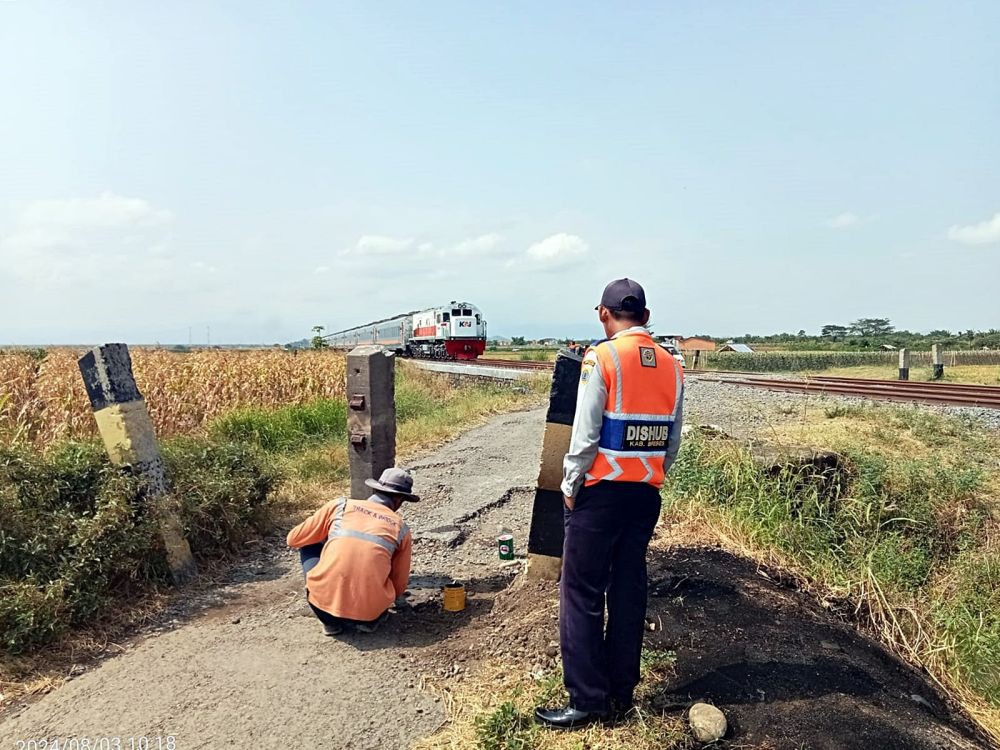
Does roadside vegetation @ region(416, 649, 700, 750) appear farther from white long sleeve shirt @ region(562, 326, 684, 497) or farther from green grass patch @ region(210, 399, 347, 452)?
green grass patch @ region(210, 399, 347, 452)

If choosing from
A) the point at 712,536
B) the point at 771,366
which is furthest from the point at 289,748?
the point at 771,366

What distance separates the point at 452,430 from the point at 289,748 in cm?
900

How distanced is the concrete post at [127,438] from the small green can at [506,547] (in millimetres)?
2478

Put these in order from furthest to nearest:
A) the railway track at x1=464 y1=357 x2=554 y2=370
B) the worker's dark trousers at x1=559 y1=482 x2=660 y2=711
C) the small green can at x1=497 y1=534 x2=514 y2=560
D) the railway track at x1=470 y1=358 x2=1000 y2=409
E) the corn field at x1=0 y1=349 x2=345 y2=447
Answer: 1. the railway track at x1=464 y1=357 x2=554 y2=370
2. the railway track at x1=470 y1=358 x2=1000 y2=409
3. the corn field at x1=0 y1=349 x2=345 y2=447
4. the small green can at x1=497 y1=534 x2=514 y2=560
5. the worker's dark trousers at x1=559 y1=482 x2=660 y2=711

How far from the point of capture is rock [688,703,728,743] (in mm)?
3109

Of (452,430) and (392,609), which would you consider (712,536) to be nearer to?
(392,609)

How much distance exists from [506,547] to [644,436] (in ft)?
10.0

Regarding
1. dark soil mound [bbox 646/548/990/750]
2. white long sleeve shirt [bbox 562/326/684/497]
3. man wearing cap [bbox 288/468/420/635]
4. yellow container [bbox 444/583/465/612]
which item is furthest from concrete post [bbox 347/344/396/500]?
white long sleeve shirt [bbox 562/326/684/497]

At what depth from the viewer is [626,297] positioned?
3.30 m

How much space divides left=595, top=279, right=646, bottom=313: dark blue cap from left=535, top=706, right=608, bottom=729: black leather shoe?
190 cm

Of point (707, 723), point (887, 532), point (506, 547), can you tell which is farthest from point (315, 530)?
point (887, 532)

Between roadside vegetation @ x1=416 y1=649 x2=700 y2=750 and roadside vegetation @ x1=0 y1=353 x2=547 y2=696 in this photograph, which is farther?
roadside vegetation @ x1=0 y1=353 x2=547 y2=696

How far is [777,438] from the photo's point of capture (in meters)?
9.05

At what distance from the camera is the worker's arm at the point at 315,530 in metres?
4.69
